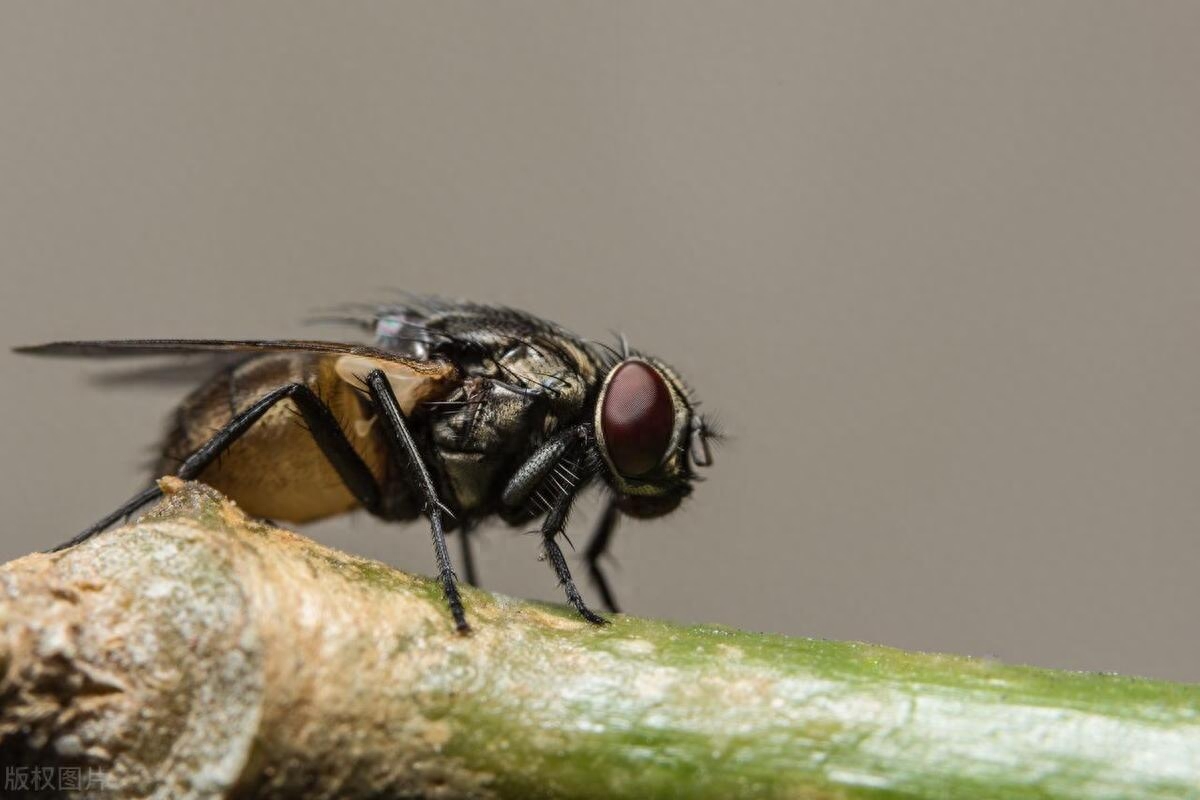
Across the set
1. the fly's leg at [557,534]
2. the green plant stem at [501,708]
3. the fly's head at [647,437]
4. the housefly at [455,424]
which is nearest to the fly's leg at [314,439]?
the housefly at [455,424]

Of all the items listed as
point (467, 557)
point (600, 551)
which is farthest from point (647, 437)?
point (467, 557)

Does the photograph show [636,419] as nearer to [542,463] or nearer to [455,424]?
[542,463]

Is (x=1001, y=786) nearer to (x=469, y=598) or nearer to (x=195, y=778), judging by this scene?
(x=469, y=598)

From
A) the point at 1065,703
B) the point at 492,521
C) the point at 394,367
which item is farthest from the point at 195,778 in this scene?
the point at 492,521

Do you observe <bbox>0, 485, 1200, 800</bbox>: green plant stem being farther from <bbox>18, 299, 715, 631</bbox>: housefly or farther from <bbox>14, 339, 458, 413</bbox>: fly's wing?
<bbox>18, 299, 715, 631</bbox>: housefly

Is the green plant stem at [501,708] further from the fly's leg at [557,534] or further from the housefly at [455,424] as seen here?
the housefly at [455,424]

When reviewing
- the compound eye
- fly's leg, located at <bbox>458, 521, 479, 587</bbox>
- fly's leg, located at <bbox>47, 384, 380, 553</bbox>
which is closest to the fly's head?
the compound eye

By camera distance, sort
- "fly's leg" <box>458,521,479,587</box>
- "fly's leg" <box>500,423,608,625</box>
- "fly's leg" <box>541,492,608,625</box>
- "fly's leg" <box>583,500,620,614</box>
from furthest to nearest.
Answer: "fly's leg" <box>458,521,479,587</box>
"fly's leg" <box>583,500,620,614</box>
"fly's leg" <box>500,423,608,625</box>
"fly's leg" <box>541,492,608,625</box>
